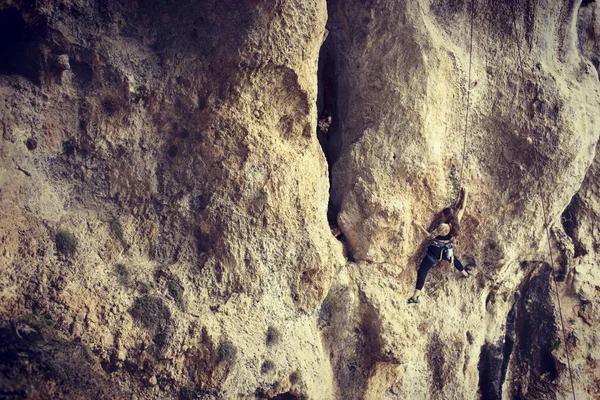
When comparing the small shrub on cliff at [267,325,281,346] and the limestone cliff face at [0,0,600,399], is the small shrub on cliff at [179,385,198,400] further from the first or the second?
the small shrub on cliff at [267,325,281,346]

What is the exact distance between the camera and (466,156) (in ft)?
55.0

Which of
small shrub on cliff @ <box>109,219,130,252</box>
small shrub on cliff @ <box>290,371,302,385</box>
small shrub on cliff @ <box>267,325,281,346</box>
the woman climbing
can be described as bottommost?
small shrub on cliff @ <box>290,371,302,385</box>

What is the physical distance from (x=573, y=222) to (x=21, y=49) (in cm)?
2032

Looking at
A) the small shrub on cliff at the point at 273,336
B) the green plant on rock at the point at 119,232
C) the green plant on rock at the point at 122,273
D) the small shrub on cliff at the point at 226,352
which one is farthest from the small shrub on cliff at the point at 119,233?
the small shrub on cliff at the point at 273,336

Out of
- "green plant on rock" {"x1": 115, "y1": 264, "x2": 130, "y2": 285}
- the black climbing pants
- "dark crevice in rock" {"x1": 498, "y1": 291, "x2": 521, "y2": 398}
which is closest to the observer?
"green plant on rock" {"x1": 115, "y1": 264, "x2": 130, "y2": 285}

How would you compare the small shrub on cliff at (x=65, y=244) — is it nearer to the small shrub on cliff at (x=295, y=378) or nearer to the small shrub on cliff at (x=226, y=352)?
the small shrub on cliff at (x=226, y=352)

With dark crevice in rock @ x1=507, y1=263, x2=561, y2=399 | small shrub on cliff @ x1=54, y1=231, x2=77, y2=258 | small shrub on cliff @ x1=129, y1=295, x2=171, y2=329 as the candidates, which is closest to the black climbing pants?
dark crevice in rock @ x1=507, y1=263, x2=561, y2=399

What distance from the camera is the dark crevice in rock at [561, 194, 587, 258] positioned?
1991 centimetres

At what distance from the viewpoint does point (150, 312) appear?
12.7 meters

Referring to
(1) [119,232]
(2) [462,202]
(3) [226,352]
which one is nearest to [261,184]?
(1) [119,232]

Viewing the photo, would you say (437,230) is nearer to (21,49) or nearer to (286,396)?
(286,396)

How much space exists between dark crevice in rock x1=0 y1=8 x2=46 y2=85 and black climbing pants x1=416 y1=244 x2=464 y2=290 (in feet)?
40.9

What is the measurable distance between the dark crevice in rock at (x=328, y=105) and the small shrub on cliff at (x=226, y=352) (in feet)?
21.2

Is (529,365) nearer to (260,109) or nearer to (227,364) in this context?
(227,364)
